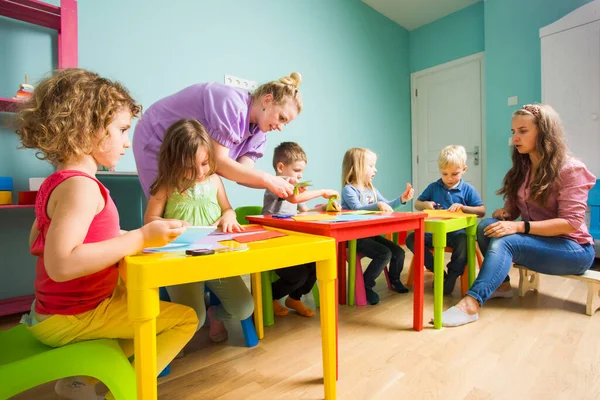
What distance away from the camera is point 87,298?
75cm

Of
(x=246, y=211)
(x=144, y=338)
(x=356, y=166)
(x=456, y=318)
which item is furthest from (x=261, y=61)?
(x=144, y=338)

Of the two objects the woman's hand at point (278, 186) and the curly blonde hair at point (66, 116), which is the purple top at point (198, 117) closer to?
the woman's hand at point (278, 186)

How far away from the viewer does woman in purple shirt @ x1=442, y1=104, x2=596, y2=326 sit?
58.6 inches

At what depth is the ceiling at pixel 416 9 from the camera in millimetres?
3525

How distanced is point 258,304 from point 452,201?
1274mm

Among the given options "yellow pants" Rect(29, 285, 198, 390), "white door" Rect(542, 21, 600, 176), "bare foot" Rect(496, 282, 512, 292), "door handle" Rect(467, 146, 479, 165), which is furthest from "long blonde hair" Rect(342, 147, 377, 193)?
"door handle" Rect(467, 146, 479, 165)

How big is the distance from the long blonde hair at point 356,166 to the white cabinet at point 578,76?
180 centimetres

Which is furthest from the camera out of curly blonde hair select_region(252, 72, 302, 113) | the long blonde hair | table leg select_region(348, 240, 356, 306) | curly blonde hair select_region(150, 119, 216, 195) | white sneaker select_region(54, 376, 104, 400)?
the long blonde hair

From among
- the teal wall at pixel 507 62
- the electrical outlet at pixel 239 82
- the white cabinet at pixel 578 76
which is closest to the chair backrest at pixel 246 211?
the electrical outlet at pixel 239 82

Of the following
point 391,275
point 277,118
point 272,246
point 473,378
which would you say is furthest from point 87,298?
point 391,275

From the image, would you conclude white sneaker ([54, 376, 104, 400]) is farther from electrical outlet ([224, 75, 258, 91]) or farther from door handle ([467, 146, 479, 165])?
door handle ([467, 146, 479, 165])

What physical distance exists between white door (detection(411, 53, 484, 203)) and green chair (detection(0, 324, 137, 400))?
3.72 metres

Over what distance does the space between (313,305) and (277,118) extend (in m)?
0.94

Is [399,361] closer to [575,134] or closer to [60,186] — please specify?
[60,186]
